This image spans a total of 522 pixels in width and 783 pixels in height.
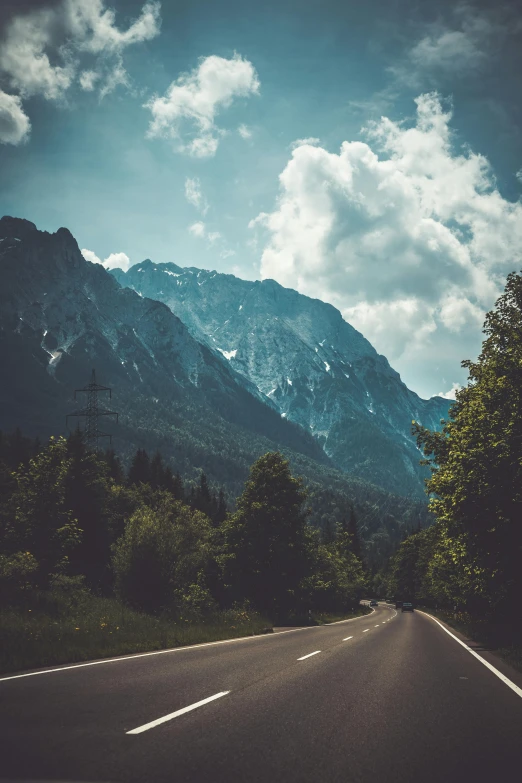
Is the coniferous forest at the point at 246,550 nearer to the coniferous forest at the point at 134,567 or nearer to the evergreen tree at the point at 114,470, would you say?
the coniferous forest at the point at 134,567

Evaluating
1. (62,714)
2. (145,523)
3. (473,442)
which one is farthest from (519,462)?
(145,523)

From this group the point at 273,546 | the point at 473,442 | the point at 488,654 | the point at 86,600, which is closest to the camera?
the point at 488,654

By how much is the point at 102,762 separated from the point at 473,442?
667 inches

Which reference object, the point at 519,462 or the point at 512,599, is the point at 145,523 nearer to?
the point at 512,599

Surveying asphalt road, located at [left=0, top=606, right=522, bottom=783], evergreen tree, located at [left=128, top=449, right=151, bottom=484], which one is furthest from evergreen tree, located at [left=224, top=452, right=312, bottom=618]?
evergreen tree, located at [left=128, top=449, right=151, bottom=484]

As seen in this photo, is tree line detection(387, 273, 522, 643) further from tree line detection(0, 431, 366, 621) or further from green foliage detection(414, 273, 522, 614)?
tree line detection(0, 431, 366, 621)

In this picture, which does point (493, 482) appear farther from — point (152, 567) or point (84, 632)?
point (152, 567)

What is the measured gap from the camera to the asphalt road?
4609 millimetres

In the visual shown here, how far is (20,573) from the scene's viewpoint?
20.9 metres

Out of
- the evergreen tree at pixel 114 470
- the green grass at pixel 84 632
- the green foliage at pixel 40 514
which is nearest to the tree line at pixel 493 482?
the green grass at pixel 84 632

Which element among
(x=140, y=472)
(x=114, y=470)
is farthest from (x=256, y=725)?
(x=140, y=472)

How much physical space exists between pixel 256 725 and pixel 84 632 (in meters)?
9.15

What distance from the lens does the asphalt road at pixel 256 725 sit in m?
4.61

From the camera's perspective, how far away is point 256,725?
19.8 feet
